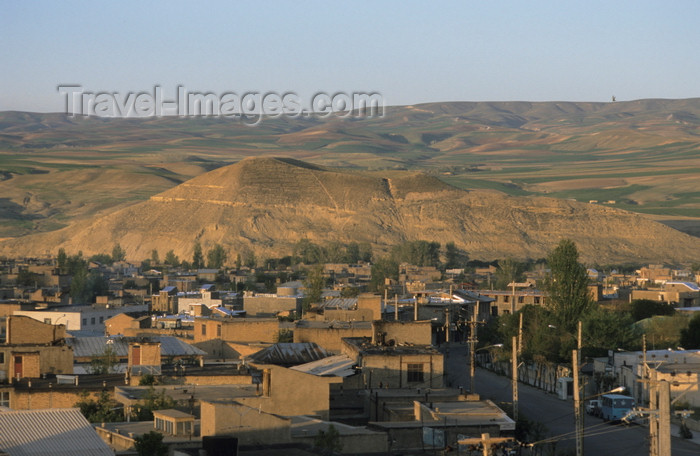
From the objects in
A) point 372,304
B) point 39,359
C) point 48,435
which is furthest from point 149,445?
point 372,304

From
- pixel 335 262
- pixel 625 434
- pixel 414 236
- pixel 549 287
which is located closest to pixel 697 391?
pixel 625 434

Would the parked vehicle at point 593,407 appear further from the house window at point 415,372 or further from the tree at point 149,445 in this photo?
the tree at point 149,445

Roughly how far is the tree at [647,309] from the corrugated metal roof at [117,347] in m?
27.6

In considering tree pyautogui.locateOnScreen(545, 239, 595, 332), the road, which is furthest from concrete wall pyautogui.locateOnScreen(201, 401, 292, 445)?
tree pyautogui.locateOnScreen(545, 239, 595, 332)

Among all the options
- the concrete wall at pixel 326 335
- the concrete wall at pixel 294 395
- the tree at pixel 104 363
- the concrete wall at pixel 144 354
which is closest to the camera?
the concrete wall at pixel 294 395

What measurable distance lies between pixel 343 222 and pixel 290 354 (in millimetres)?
113195

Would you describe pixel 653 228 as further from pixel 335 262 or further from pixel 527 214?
pixel 335 262

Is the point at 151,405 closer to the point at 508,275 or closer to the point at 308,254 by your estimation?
the point at 508,275

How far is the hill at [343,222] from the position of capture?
14075 cm

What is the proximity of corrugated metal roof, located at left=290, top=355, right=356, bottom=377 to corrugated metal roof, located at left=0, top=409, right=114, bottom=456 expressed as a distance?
11.7 m

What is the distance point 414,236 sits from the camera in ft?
479

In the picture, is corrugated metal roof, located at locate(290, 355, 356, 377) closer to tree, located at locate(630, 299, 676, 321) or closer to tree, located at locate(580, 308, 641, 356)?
tree, located at locate(580, 308, 641, 356)

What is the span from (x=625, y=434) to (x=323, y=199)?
124 meters

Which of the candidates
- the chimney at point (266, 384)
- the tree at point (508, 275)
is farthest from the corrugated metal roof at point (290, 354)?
the tree at point (508, 275)
